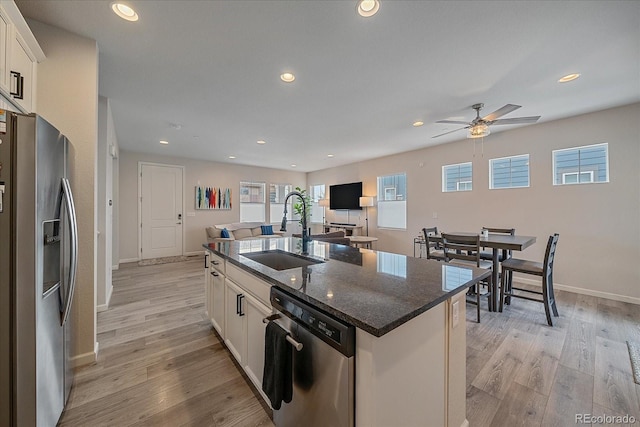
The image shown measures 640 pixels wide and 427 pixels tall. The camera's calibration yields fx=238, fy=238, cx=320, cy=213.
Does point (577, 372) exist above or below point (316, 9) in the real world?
below

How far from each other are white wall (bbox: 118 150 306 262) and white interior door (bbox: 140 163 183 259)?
0.14 meters

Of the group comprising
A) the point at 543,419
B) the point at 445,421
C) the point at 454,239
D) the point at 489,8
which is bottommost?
the point at 543,419

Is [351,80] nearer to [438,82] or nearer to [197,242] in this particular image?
[438,82]

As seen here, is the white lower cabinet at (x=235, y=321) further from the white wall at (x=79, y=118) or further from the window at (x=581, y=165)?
the window at (x=581, y=165)

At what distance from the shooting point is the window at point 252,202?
24.7 ft

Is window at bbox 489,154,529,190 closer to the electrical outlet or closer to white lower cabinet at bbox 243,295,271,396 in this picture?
the electrical outlet

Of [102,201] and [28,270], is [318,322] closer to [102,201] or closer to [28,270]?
[28,270]

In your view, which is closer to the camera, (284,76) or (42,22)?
(42,22)

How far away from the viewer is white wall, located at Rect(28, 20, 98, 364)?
70.1 inches

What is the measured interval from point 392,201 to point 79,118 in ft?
18.7

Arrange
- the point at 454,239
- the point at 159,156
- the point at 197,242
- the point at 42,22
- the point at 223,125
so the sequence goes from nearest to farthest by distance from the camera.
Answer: the point at 42,22, the point at 454,239, the point at 223,125, the point at 159,156, the point at 197,242

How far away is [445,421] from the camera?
3.93ft

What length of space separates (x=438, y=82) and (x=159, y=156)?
6.40 meters

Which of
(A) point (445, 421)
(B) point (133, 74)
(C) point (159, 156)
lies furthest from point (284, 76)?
(C) point (159, 156)
